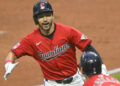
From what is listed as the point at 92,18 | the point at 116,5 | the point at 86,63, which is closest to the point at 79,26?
the point at 92,18

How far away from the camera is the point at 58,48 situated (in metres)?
5.73

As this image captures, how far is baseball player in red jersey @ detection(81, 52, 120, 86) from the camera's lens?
175 inches

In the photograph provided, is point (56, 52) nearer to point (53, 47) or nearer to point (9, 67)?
point (53, 47)

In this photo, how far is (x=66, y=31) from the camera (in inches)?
225

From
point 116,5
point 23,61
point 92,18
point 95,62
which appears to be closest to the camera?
point 95,62

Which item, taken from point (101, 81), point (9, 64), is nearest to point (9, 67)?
point (9, 64)

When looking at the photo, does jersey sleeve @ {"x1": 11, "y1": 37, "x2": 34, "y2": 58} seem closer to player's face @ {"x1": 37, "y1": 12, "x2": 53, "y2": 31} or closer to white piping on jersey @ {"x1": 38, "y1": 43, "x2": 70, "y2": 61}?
white piping on jersey @ {"x1": 38, "y1": 43, "x2": 70, "y2": 61}

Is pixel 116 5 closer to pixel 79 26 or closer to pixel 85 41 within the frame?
pixel 79 26

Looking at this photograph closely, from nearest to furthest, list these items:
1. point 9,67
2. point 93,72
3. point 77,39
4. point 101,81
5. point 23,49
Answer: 1. point 101,81
2. point 93,72
3. point 9,67
4. point 77,39
5. point 23,49

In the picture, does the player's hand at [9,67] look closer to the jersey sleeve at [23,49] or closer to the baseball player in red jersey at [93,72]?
the jersey sleeve at [23,49]

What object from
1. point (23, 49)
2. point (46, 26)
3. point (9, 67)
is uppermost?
point (46, 26)

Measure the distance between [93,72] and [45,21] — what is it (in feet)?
4.50

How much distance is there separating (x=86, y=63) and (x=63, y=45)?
1067 mm

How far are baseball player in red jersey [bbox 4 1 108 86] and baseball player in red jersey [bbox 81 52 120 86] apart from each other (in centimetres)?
93
